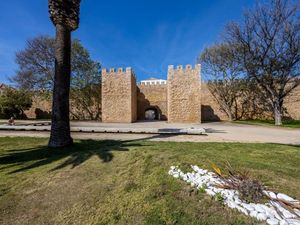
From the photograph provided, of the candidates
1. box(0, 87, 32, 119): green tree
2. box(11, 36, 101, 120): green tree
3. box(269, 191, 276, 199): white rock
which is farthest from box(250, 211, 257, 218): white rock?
box(0, 87, 32, 119): green tree

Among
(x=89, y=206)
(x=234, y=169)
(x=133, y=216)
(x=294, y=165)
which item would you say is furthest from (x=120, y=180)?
(x=294, y=165)

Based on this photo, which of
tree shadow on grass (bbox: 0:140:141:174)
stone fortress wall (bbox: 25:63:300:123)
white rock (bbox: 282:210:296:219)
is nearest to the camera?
white rock (bbox: 282:210:296:219)

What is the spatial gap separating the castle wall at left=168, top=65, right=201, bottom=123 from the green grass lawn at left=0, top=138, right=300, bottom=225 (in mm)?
13927

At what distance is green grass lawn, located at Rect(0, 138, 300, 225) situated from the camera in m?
2.86

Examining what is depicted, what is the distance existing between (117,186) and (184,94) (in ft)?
55.2

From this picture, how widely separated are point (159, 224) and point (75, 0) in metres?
8.34

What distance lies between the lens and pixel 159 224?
261 centimetres

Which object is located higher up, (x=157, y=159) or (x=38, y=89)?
(x=38, y=89)

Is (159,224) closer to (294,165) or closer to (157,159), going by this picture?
(157,159)

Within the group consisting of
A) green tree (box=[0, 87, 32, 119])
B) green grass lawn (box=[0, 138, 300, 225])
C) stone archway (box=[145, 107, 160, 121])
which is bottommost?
green grass lawn (box=[0, 138, 300, 225])

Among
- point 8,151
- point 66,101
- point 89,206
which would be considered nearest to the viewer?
point 89,206

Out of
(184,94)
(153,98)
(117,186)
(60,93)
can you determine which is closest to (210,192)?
(117,186)

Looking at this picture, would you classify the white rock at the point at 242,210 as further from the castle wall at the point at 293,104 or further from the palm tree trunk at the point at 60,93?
the castle wall at the point at 293,104

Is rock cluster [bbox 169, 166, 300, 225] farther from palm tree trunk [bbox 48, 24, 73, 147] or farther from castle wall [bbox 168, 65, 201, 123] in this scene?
castle wall [bbox 168, 65, 201, 123]
